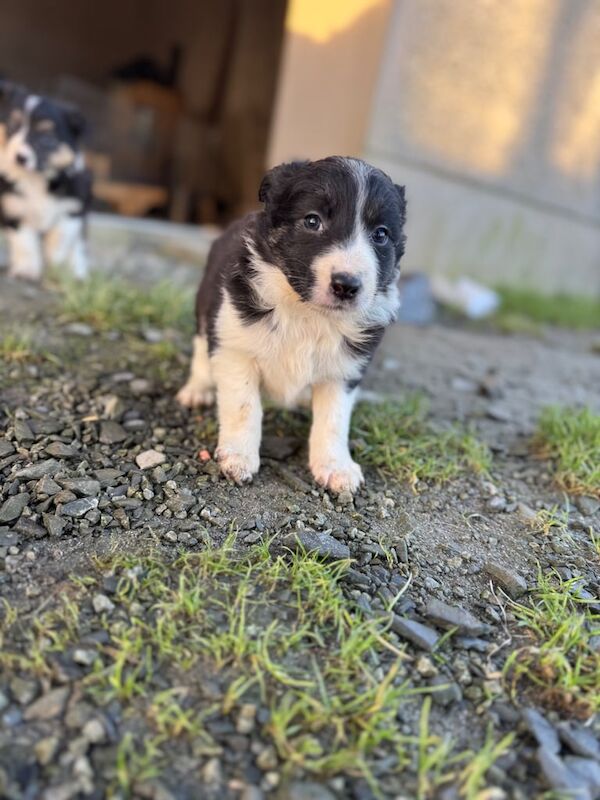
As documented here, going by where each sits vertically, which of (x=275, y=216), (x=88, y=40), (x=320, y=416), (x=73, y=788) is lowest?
(x=73, y=788)

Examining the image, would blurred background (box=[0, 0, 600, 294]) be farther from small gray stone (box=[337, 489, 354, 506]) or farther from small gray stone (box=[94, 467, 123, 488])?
small gray stone (box=[94, 467, 123, 488])

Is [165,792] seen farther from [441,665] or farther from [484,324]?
[484,324]

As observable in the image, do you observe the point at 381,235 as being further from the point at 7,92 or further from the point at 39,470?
the point at 7,92

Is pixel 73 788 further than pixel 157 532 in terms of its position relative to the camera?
No

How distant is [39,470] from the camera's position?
3096mm

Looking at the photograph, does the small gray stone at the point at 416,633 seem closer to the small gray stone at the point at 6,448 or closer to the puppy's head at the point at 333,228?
the puppy's head at the point at 333,228

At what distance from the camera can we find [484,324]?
7.88 meters

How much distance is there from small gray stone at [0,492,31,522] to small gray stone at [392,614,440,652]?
162 centimetres

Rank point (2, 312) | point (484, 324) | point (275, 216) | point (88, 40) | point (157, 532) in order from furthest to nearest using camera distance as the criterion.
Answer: point (88, 40), point (484, 324), point (2, 312), point (275, 216), point (157, 532)

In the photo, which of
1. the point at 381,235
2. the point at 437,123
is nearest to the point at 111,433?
the point at 381,235

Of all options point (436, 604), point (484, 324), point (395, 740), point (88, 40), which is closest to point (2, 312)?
point (436, 604)

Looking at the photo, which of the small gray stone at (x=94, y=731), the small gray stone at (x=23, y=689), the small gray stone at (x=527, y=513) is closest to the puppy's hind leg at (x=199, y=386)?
the small gray stone at (x=527, y=513)

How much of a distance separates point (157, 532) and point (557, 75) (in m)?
8.11

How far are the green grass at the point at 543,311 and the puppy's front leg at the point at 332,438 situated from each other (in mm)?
5366
